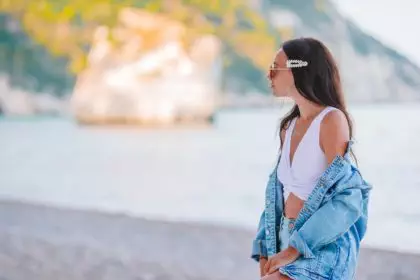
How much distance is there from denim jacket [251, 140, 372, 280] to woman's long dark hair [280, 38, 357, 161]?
0.24 feet

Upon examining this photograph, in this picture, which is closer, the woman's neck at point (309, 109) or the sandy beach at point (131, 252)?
the woman's neck at point (309, 109)

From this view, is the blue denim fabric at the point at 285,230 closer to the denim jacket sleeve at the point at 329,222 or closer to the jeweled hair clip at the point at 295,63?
the denim jacket sleeve at the point at 329,222

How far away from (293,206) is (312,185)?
0.05 metres

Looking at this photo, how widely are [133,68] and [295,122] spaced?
227 inches

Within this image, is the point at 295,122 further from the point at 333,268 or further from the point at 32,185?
the point at 32,185

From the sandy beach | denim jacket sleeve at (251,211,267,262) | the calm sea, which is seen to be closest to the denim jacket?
denim jacket sleeve at (251,211,267,262)

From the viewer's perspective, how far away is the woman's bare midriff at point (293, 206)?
3.87 ft

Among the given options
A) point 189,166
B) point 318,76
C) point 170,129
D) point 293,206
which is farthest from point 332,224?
point 170,129

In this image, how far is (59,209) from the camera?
18.9 ft

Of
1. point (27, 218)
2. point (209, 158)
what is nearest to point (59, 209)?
point (27, 218)

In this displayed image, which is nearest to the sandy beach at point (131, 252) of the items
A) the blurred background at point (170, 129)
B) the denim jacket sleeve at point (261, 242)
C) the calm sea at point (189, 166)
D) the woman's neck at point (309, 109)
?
the blurred background at point (170, 129)

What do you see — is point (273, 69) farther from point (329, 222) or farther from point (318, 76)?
point (329, 222)

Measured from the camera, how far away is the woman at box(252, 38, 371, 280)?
1106 millimetres

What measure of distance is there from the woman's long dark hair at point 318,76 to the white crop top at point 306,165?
0.02 m
